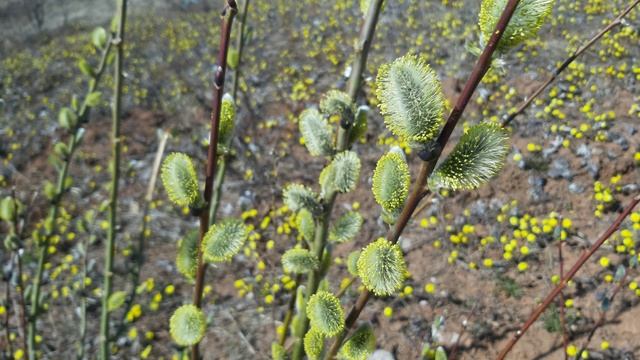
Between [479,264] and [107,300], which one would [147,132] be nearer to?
[479,264]

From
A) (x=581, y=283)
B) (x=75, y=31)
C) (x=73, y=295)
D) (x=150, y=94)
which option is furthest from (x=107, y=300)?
(x=75, y=31)

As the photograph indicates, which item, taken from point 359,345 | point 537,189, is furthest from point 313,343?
point 537,189

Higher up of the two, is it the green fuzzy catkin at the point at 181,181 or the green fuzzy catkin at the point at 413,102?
the green fuzzy catkin at the point at 413,102

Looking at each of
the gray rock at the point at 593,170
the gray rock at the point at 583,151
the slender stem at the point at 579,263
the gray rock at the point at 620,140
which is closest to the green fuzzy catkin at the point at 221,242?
the slender stem at the point at 579,263

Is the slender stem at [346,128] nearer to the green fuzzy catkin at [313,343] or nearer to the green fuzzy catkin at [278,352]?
the green fuzzy catkin at [278,352]

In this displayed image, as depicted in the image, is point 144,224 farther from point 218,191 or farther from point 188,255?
point 188,255

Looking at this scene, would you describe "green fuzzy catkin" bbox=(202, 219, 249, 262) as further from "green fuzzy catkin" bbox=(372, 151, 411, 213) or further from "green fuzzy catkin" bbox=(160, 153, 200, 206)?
"green fuzzy catkin" bbox=(372, 151, 411, 213)
